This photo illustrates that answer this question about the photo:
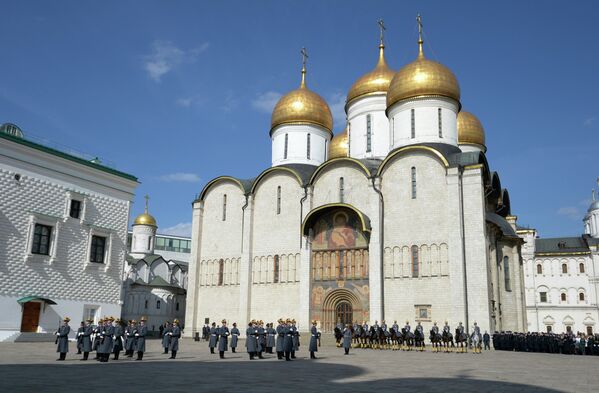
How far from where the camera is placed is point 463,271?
24062 mm

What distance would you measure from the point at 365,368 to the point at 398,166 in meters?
15.6

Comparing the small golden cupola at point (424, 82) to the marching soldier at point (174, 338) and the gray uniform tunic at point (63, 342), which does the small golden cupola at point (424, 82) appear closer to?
the marching soldier at point (174, 338)

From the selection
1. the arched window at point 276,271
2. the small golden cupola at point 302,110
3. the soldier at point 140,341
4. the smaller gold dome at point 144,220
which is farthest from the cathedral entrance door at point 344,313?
the smaller gold dome at point 144,220

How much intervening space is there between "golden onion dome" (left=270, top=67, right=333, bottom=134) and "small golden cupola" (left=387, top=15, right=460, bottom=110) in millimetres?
5392

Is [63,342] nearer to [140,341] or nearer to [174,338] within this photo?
[140,341]

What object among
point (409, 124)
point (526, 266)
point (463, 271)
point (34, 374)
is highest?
point (409, 124)

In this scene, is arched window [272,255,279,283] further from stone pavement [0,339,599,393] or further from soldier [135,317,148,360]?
stone pavement [0,339,599,393]

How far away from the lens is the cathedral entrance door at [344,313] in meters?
27.0

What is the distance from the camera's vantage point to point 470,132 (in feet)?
113

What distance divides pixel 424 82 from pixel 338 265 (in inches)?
404

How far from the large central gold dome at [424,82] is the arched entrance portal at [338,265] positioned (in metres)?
7.01

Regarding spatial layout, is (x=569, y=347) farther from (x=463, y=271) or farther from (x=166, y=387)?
(x=166, y=387)

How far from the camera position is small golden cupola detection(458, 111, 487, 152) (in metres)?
34.2

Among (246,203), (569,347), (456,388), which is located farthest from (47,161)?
(569,347)
